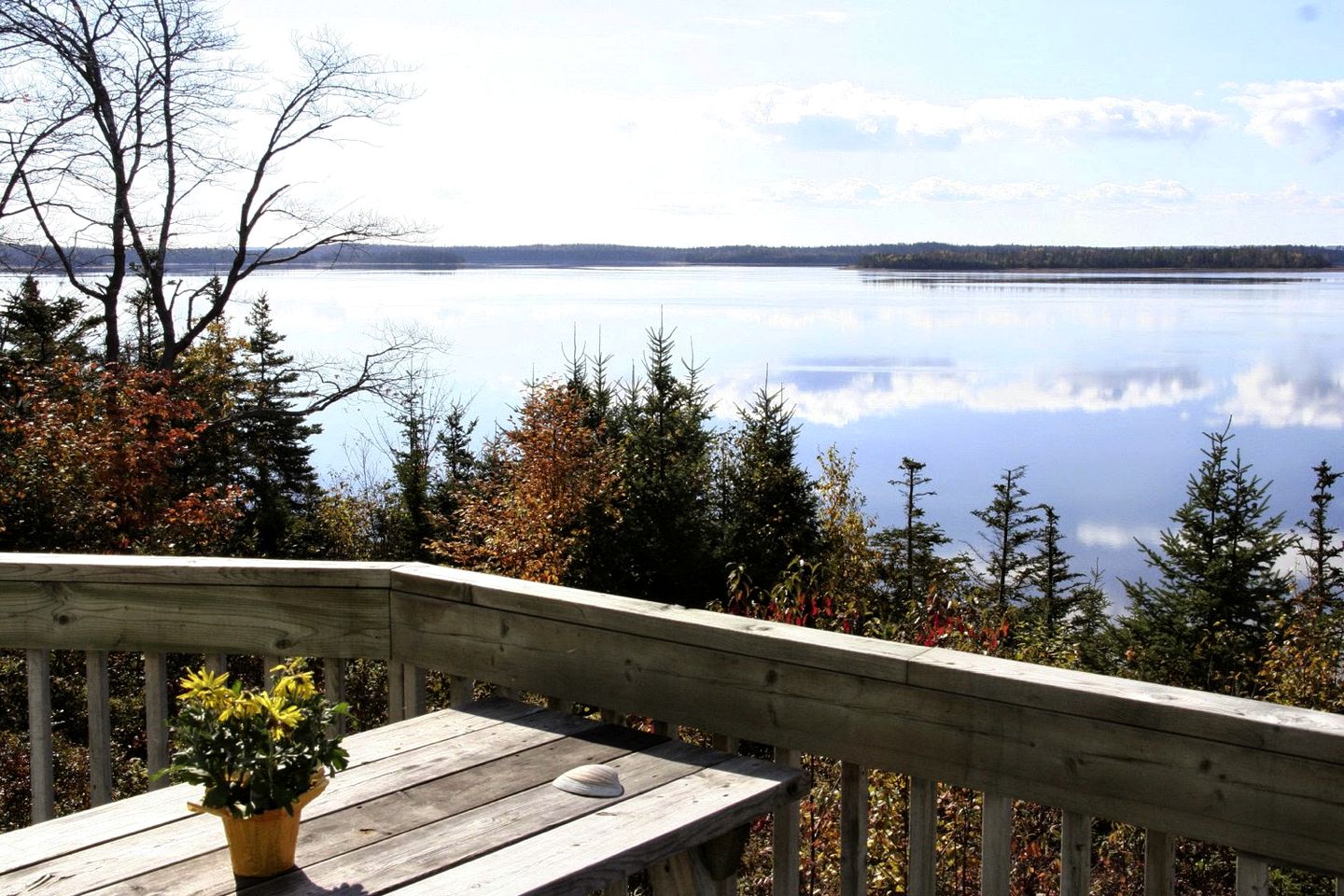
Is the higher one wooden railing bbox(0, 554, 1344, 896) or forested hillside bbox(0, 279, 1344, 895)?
wooden railing bbox(0, 554, 1344, 896)

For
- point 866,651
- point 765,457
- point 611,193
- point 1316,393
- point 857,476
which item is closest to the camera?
point 866,651

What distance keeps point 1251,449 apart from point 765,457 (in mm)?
100452

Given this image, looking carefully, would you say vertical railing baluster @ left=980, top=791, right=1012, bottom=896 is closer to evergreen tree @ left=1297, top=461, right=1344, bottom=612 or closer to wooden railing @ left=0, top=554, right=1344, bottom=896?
wooden railing @ left=0, top=554, right=1344, bottom=896

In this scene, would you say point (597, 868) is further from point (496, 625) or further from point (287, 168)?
point (287, 168)

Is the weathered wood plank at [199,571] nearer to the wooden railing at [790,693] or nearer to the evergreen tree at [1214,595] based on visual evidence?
the wooden railing at [790,693]

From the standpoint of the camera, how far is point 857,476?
112750mm

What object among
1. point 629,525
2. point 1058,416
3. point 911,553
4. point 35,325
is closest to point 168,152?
point 35,325

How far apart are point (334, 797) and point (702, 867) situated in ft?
2.12

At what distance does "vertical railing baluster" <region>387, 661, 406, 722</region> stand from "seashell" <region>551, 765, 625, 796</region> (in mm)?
739

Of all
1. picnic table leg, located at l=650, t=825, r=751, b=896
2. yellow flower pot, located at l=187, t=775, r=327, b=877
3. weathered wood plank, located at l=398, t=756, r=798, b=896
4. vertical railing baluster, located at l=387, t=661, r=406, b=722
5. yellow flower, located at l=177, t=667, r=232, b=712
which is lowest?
picnic table leg, located at l=650, t=825, r=751, b=896

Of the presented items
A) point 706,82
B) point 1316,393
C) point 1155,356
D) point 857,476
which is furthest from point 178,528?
point 1155,356

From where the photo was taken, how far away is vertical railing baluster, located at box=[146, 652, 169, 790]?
2.55 meters

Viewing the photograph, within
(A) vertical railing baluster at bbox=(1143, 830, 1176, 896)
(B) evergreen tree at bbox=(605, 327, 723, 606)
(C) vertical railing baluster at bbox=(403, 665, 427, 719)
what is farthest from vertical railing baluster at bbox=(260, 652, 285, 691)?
(B) evergreen tree at bbox=(605, 327, 723, 606)

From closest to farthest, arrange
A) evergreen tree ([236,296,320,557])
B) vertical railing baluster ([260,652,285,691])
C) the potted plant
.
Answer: the potted plant < vertical railing baluster ([260,652,285,691]) < evergreen tree ([236,296,320,557])
